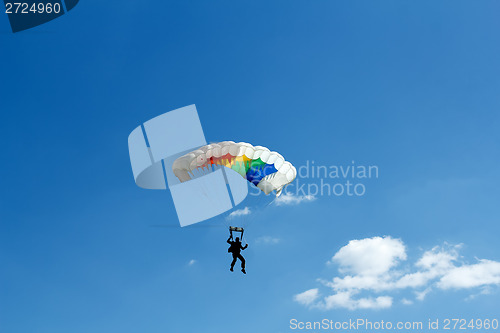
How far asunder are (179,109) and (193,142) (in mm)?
1681

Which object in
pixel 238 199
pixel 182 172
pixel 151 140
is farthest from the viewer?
pixel 238 199

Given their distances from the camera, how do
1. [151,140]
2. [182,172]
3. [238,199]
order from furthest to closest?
[238,199] → [182,172] → [151,140]

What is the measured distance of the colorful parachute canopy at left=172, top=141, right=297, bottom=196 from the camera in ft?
77.9

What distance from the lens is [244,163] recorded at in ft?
79.5

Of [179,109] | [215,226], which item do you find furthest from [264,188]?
[179,109]

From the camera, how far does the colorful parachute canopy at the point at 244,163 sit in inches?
935

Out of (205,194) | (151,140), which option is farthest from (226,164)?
(151,140)

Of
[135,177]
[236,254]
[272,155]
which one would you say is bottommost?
[236,254]

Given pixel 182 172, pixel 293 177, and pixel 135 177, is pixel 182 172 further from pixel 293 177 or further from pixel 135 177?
pixel 293 177

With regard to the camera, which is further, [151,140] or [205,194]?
[205,194]

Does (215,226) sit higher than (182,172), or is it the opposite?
(182,172)

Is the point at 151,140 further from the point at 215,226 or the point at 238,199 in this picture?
the point at 238,199

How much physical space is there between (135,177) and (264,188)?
18.9 feet

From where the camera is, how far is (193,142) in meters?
24.4
